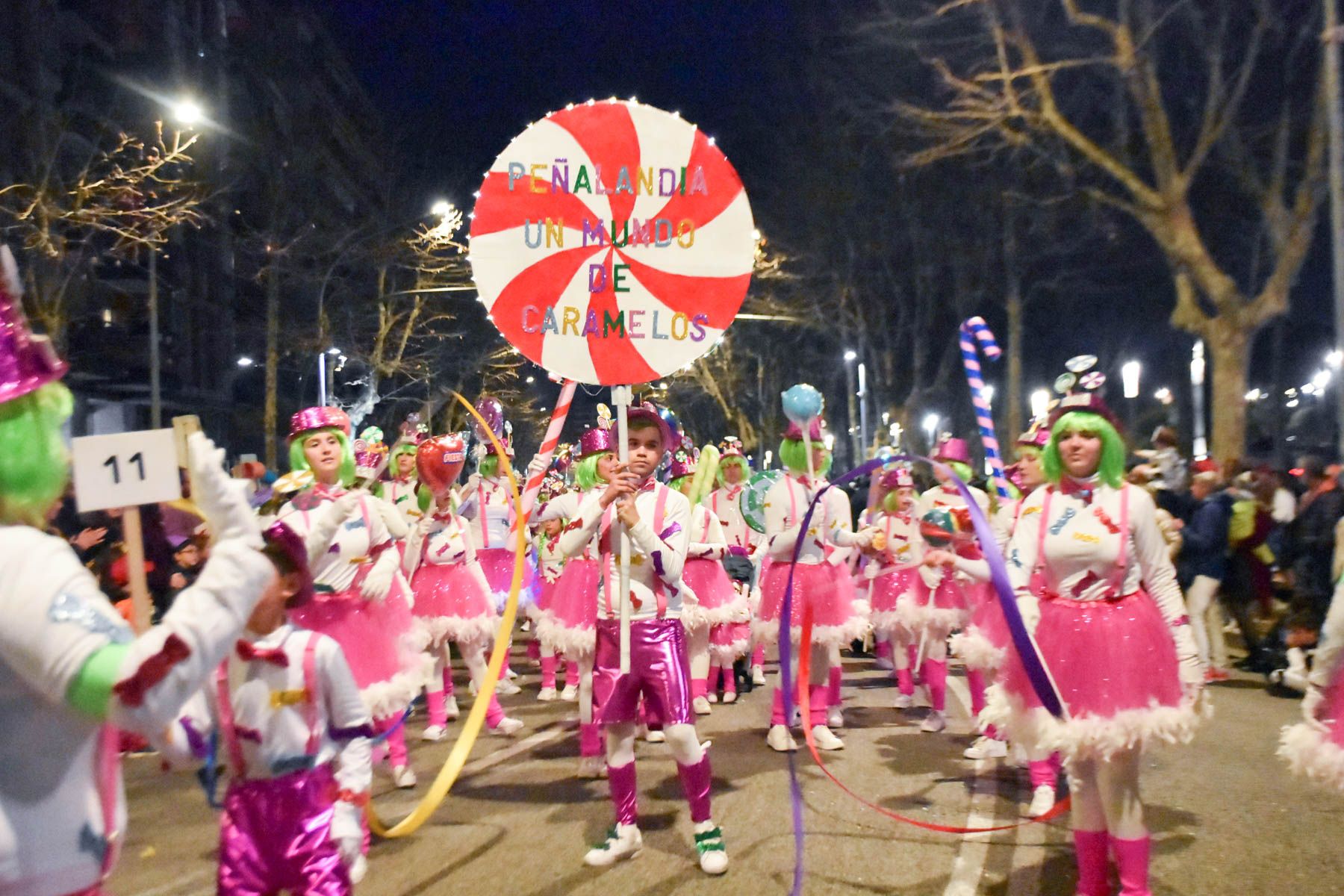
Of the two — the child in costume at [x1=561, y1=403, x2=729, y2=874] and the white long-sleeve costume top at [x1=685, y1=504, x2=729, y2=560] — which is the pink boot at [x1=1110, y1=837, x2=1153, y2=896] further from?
the white long-sleeve costume top at [x1=685, y1=504, x2=729, y2=560]

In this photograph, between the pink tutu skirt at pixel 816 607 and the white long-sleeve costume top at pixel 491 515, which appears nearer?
the pink tutu skirt at pixel 816 607

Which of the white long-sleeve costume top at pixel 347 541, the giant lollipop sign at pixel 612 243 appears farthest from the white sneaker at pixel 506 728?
the giant lollipop sign at pixel 612 243

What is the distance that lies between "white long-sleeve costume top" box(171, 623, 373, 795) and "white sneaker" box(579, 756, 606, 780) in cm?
366

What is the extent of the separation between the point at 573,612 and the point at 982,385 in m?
3.27

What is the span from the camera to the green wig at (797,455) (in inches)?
306

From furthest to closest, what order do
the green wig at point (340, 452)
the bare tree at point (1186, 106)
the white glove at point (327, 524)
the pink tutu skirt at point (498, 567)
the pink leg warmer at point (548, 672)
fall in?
the bare tree at point (1186, 106) → the pink tutu skirt at point (498, 567) → the pink leg warmer at point (548, 672) → the green wig at point (340, 452) → the white glove at point (327, 524)

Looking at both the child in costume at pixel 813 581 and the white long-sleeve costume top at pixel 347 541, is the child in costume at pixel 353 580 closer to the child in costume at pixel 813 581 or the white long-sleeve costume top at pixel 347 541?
the white long-sleeve costume top at pixel 347 541

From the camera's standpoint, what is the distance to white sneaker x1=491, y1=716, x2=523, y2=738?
8227 mm

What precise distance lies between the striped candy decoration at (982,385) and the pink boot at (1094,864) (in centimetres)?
182

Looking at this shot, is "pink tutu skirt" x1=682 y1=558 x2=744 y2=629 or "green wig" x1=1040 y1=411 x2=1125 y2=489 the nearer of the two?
"green wig" x1=1040 y1=411 x2=1125 y2=489

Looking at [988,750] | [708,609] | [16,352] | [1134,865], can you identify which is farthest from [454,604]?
[16,352]

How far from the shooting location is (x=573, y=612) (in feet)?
23.6

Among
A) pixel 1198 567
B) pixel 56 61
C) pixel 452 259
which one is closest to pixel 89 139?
pixel 56 61

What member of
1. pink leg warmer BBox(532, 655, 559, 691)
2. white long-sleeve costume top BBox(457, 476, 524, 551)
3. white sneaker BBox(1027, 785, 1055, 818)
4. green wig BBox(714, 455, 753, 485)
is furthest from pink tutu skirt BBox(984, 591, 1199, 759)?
green wig BBox(714, 455, 753, 485)
